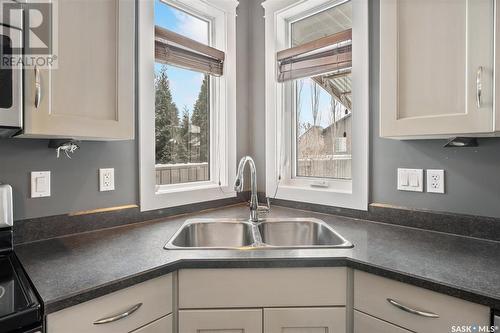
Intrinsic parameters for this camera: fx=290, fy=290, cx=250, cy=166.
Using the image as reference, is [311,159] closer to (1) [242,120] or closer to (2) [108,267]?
(1) [242,120]

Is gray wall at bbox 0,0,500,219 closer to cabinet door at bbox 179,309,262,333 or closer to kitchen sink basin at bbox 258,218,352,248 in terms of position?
kitchen sink basin at bbox 258,218,352,248

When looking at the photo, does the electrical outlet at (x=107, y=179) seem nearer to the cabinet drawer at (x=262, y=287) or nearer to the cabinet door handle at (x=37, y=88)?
the cabinet door handle at (x=37, y=88)

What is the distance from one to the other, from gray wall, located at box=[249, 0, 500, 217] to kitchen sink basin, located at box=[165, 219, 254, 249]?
2.39ft

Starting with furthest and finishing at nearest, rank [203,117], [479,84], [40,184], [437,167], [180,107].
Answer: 1. [203,117]
2. [180,107]
3. [437,167]
4. [40,184]
5. [479,84]

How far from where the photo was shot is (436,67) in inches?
43.2

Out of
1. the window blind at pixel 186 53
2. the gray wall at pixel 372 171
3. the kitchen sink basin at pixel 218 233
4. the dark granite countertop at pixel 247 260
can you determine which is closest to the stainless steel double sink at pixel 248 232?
the kitchen sink basin at pixel 218 233

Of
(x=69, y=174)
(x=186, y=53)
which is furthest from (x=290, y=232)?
(x=186, y=53)

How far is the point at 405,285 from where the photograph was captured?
3.08 ft

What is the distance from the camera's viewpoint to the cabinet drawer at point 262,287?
1.07m

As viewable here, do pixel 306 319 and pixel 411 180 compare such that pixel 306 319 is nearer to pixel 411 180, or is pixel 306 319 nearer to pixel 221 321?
pixel 221 321

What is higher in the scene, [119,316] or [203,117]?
[203,117]

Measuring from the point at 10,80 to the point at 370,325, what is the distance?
1414 millimetres

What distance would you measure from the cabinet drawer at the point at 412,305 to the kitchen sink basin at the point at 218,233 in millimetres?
655

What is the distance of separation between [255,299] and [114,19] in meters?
1.22
